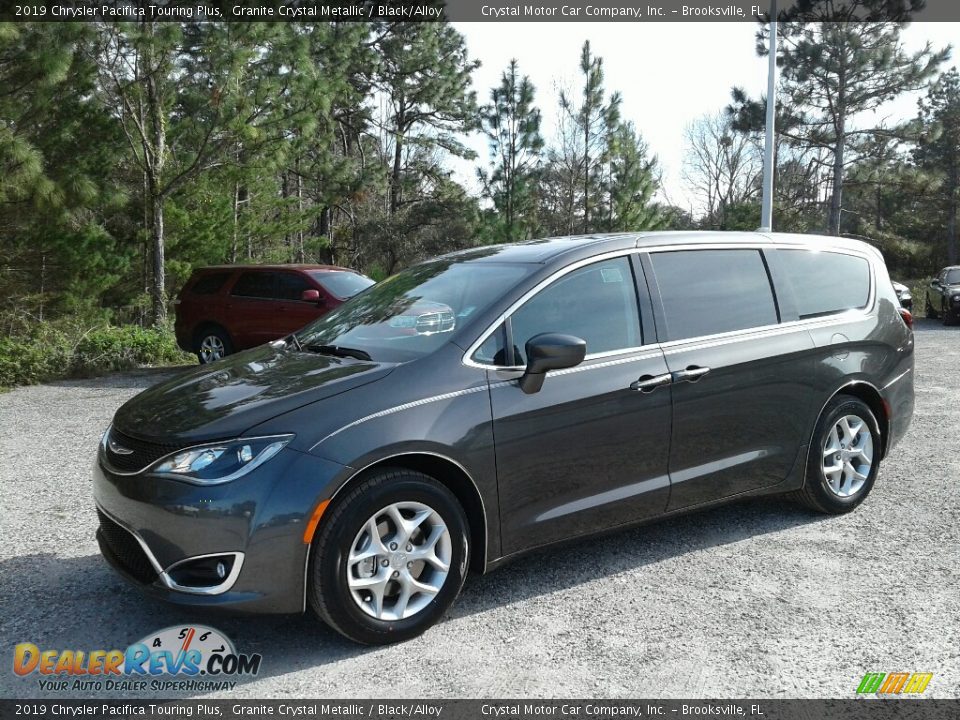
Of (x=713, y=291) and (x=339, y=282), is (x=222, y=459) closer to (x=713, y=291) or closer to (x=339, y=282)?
(x=713, y=291)

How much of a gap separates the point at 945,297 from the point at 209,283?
17.5 m

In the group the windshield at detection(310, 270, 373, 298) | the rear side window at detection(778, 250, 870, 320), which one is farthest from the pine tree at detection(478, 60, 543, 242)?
the rear side window at detection(778, 250, 870, 320)

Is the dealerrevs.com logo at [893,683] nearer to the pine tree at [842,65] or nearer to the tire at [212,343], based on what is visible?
the tire at [212,343]

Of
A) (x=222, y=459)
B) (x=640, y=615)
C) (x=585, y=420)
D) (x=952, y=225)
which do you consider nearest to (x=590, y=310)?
(x=585, y=420)

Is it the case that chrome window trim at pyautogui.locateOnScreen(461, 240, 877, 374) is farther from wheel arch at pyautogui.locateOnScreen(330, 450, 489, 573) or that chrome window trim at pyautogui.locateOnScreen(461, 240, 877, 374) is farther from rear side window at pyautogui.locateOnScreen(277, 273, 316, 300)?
rear side window at pyautogui.locateOnScreen(277, 273, 316, 300)

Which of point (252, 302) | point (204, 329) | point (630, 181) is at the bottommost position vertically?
point (204, 329)

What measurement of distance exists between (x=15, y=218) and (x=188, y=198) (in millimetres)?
3770

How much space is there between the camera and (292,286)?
476 inches

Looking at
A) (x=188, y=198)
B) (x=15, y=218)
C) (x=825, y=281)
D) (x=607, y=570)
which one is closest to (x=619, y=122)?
(x=188, y=198)

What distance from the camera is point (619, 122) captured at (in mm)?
25797

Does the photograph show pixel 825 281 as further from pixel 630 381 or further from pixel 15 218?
pixel 15 218

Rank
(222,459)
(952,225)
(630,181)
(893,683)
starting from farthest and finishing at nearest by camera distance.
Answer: (952,225) < (630,181) < (222,459) < (893,683)

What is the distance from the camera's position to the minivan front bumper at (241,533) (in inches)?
124

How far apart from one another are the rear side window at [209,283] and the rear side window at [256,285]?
14.3 inches
